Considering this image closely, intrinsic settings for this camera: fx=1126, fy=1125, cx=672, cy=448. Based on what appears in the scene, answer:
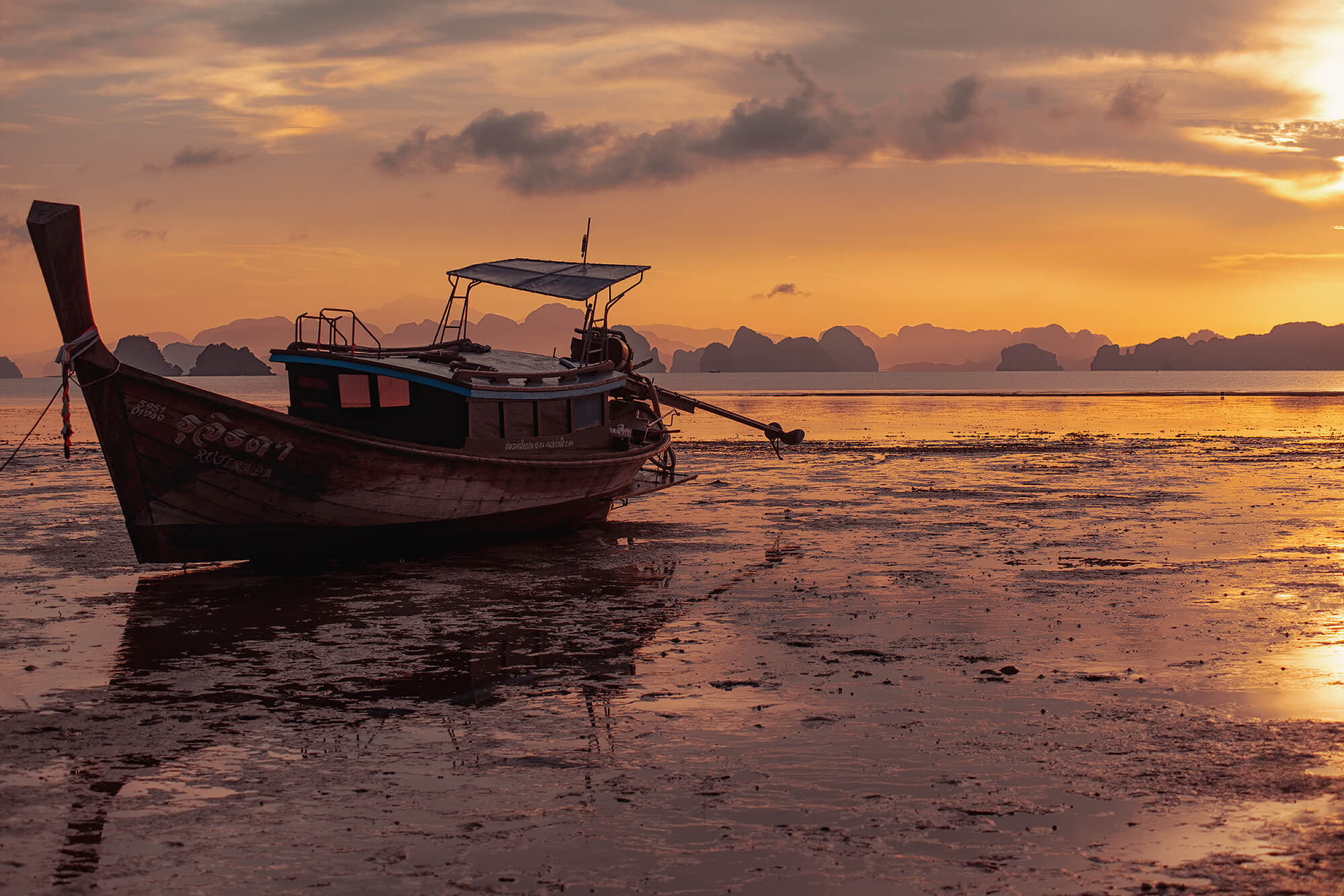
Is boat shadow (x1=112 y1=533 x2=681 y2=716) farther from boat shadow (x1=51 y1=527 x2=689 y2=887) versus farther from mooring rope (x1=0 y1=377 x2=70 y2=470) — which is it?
mooring rope (x1=0 y1=377 x2=70 y2=470)

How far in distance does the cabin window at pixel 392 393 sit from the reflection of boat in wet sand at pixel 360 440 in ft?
0.07

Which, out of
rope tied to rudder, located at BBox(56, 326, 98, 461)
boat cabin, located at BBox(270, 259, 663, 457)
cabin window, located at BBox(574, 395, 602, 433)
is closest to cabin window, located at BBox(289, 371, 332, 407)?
boat cabin, located at BBox(270, 259, 663, 457)

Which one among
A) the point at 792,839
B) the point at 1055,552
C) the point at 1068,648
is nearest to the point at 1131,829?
the point at 792,839

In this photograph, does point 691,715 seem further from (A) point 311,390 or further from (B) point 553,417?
(B) point 553,417

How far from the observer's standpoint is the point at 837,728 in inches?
357

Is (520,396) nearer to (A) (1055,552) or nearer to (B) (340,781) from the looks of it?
(A) (1055,552)

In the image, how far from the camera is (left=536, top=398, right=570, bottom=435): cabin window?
2089 cm

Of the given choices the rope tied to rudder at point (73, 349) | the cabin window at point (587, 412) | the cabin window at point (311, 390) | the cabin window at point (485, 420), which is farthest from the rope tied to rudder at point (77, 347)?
the cabin window at point (587, 412)

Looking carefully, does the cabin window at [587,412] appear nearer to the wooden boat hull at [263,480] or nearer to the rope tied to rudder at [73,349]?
the wooden boat hull at [263,480]

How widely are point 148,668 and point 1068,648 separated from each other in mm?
9417

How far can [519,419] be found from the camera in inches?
802

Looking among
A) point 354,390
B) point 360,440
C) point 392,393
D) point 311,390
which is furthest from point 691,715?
point 311,390

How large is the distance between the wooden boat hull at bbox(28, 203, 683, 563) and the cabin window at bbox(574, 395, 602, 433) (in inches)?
139

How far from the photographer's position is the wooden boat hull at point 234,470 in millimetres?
15008
